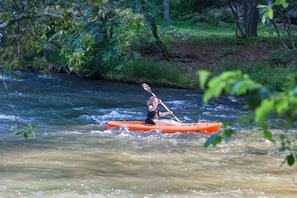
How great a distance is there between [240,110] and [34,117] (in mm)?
5691

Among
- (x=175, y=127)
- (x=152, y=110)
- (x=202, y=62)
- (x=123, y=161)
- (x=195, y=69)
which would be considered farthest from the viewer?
(x=202, y=62)

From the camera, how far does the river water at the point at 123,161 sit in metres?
7.07

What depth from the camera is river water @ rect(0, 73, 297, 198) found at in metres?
7.07

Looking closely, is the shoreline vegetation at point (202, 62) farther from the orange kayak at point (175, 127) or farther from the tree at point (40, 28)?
the tree at point (40, 28)

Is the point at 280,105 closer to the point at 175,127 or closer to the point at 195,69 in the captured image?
the point at 175,127

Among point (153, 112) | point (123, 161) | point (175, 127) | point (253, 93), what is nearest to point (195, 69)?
point (153, 112)

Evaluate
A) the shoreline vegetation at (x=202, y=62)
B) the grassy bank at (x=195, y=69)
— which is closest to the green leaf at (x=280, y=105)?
the shoreline vegetation at (x=202, y=62)

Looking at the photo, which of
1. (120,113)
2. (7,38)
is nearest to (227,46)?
(120,113)

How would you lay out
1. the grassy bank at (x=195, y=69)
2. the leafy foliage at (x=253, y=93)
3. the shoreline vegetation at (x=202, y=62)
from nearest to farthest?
the leafy foliage at (x=253, y=93) < the grassy bank at (x=195, y=69) < the shoreline vegetation at (x=202, y=62)

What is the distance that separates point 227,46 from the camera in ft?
74.7

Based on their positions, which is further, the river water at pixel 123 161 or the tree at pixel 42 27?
the river water at pixel 123 161

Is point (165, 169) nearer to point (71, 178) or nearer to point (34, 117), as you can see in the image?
point (71, 178)

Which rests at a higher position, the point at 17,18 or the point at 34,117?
the point at 17,18

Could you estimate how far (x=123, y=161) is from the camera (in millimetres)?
8602
